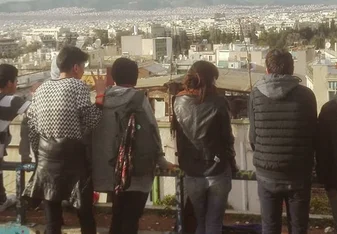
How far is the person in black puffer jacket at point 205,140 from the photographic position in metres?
4.04

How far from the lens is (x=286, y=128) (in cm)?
389

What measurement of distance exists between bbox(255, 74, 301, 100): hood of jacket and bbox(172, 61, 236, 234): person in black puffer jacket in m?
0.26

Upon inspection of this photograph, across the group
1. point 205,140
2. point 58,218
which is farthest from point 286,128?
point 58,218

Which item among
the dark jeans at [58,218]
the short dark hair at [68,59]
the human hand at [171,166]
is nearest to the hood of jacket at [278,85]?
the human hand at [171,166]

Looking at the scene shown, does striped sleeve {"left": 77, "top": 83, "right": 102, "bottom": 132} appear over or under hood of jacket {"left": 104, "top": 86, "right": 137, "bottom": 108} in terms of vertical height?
under

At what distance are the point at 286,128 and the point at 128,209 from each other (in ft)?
3.54

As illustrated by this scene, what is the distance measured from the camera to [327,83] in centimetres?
2320

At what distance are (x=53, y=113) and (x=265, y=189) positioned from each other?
4.40 feet

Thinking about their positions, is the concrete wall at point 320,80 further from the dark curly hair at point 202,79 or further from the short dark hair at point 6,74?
the dark curly hair at point 202,79

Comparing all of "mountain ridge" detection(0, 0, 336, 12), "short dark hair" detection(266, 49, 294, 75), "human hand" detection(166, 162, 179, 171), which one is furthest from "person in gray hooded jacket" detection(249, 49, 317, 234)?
"mountain ridge" detection(0, 0, 336, 12)

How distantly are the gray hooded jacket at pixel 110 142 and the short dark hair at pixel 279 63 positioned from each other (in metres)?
0.77

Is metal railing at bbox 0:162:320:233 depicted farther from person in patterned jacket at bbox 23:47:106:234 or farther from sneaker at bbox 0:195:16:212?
person in patterned jacket at bbox 23:47:106:234

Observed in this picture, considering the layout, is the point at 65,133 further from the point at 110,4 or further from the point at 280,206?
the point at 110,4

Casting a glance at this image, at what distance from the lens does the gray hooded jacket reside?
13.4 ft
